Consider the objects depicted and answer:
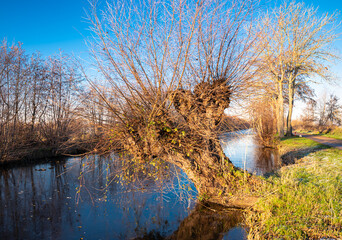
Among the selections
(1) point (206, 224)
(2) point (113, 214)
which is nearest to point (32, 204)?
(2) point (113, 214)

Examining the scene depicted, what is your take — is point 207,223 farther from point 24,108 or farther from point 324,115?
point 324,115

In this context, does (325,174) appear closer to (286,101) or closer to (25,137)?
(25,137)

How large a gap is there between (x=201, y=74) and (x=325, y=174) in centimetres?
470

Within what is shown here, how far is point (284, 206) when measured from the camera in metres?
4.72

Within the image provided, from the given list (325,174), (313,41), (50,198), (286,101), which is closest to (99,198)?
(50,198)

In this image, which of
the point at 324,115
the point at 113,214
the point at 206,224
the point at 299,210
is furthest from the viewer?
the point at 324,115

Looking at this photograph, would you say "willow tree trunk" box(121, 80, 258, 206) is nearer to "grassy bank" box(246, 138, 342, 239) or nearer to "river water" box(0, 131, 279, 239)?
"river water" box(0, 131, 279, 239)

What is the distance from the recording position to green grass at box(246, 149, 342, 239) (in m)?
3.74

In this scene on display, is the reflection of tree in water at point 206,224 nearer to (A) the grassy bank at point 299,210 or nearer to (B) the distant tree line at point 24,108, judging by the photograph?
(A) the grassy bank at point 299,210

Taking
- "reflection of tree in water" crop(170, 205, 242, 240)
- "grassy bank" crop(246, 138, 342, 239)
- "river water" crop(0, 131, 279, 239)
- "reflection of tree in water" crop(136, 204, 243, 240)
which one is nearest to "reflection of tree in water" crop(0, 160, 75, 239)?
"river water" crop(0, 131, 279, 239)

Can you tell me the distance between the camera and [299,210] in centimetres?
436

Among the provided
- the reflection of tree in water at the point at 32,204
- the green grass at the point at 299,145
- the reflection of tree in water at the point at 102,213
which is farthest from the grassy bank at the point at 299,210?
the green grass at the point at 299,145

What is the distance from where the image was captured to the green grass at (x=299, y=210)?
147 inches

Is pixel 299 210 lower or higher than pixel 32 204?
higher
